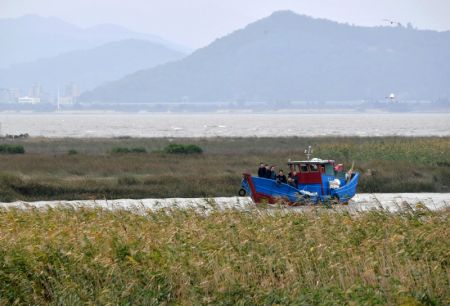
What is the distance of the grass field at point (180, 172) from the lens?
4872 centimetres

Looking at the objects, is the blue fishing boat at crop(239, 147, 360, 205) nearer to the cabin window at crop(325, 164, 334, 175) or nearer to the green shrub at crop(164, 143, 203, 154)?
the cabin window at crop(325, 164, 334, 175)

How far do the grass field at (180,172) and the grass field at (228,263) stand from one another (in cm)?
2230

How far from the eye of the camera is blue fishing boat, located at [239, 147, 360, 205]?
4150 cm

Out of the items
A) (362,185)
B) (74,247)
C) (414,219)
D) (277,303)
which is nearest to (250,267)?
(277,303)

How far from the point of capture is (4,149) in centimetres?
7662

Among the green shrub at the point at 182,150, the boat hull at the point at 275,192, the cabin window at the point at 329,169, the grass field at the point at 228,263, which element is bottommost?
the green shrub at the point at 182,150

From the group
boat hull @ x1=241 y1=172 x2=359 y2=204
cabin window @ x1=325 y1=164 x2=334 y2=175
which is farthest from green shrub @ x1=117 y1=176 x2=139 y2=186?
cabin window @ x1=325 y1=164 x2=334 y2=175

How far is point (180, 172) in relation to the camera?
57.5 m

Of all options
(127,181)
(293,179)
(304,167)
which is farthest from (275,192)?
(127,181)

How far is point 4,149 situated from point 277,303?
6003cm

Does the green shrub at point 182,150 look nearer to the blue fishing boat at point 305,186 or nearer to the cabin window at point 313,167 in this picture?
the blue fishing boat at point 305,186

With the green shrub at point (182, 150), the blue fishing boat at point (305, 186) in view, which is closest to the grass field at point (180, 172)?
the green shrub at point (182, 150)

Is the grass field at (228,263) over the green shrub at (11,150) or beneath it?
over

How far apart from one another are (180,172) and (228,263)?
35903 millimetres
